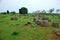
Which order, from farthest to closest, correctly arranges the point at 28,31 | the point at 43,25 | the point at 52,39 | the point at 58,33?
1. the point at 43,25
2. the point at 28,31
3. the point at 58,33
4. the point at 52,39

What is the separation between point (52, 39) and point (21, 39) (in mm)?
5171

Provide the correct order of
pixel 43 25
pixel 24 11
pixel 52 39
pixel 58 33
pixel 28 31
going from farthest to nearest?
pixel 24 11 → pixel 43 25 → pixel 28 31 → pixel 58 33 → pixel 52 39

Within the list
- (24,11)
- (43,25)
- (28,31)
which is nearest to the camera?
(28,31)

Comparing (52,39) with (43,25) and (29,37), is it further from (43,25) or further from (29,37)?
(43,25)

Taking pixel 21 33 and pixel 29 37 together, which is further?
pixel 21 33

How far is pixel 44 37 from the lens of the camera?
82.2 ft

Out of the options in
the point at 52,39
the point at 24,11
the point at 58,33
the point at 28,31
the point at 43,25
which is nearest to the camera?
the point at 52,39

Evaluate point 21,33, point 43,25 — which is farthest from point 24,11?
point 21,33

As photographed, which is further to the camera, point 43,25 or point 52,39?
point 43,25

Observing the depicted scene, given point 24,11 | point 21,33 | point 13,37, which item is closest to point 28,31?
point 21,33

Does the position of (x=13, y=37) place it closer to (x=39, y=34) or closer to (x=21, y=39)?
(x=21, y=39)

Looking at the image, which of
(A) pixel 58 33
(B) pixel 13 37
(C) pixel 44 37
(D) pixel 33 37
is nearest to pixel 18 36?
(B) pixel 13 37

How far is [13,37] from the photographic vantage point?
1001 inches

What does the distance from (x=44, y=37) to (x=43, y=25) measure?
320 inches
